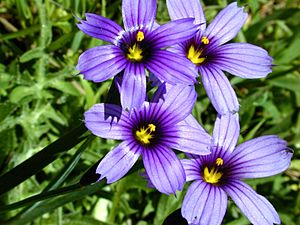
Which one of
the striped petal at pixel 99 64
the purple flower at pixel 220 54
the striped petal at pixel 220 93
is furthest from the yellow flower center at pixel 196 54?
the striped petal at pixel 99 64

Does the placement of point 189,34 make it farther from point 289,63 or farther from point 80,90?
point 289,63

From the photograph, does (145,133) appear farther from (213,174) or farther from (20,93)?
(20,93)

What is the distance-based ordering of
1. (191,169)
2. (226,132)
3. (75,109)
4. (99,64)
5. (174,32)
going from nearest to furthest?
(99,64) < (174,32) < (191,169) < (226,132) < (75,109)

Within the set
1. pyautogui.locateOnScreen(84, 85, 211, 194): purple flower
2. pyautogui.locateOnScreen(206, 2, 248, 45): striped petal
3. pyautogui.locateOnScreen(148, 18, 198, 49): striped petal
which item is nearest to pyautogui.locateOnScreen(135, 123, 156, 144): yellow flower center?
pyautogui.locateOnScreen(84, 85, 211, 194): purple flower

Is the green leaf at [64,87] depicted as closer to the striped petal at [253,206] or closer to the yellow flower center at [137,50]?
the yellow flower center at [137,50]

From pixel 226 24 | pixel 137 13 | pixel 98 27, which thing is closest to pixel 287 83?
pixel 226 24

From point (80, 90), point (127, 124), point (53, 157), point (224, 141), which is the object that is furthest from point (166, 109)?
point (80, 90)
